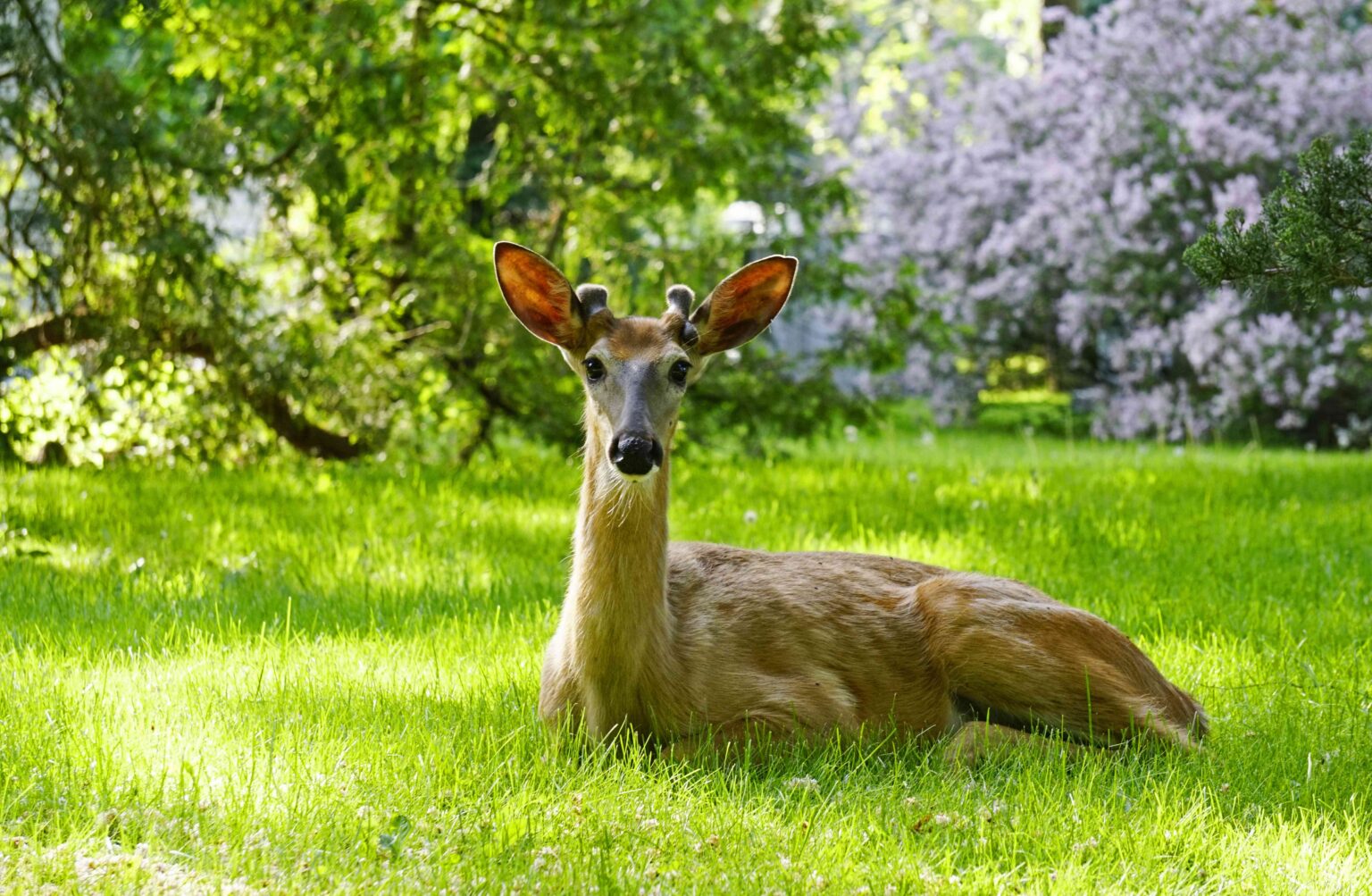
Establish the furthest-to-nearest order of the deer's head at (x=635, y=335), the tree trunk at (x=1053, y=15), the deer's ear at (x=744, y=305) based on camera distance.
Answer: the tree trunk at (x=1053, y=15), the deer's ear at (x=744, y=305), the deer's head at (x=635, y=335)

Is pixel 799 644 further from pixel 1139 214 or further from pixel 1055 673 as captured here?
pixel 1139 214

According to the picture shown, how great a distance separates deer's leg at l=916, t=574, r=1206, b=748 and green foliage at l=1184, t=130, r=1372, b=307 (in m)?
1.14

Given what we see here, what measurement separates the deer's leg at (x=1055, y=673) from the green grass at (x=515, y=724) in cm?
13

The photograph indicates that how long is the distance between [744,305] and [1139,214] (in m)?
10.3

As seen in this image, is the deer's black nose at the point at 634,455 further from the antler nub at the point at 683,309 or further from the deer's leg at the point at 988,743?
the deer's leg at the point at 988,743

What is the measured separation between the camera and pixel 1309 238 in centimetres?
431

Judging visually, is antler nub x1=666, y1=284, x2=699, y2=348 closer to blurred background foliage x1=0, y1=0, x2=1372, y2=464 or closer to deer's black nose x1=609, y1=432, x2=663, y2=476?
deer's black nose x1=609, y1=432, x2=663, y2=476

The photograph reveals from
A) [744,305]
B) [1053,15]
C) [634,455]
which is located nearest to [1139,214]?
[1053,15]

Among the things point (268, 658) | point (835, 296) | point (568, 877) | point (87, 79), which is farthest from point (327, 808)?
point (835, 296)

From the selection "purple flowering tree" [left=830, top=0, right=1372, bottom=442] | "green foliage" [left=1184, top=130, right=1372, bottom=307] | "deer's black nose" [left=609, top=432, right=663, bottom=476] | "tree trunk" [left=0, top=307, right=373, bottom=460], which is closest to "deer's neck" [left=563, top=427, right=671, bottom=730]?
"deer's black nose" [left=609, top=432, right=663, bottom=476]

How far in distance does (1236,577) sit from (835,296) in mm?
4300

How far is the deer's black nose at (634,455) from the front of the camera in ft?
12.9

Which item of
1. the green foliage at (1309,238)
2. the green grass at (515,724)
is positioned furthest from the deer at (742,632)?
the green foliage at (1309,238)

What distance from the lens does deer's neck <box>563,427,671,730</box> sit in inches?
166
